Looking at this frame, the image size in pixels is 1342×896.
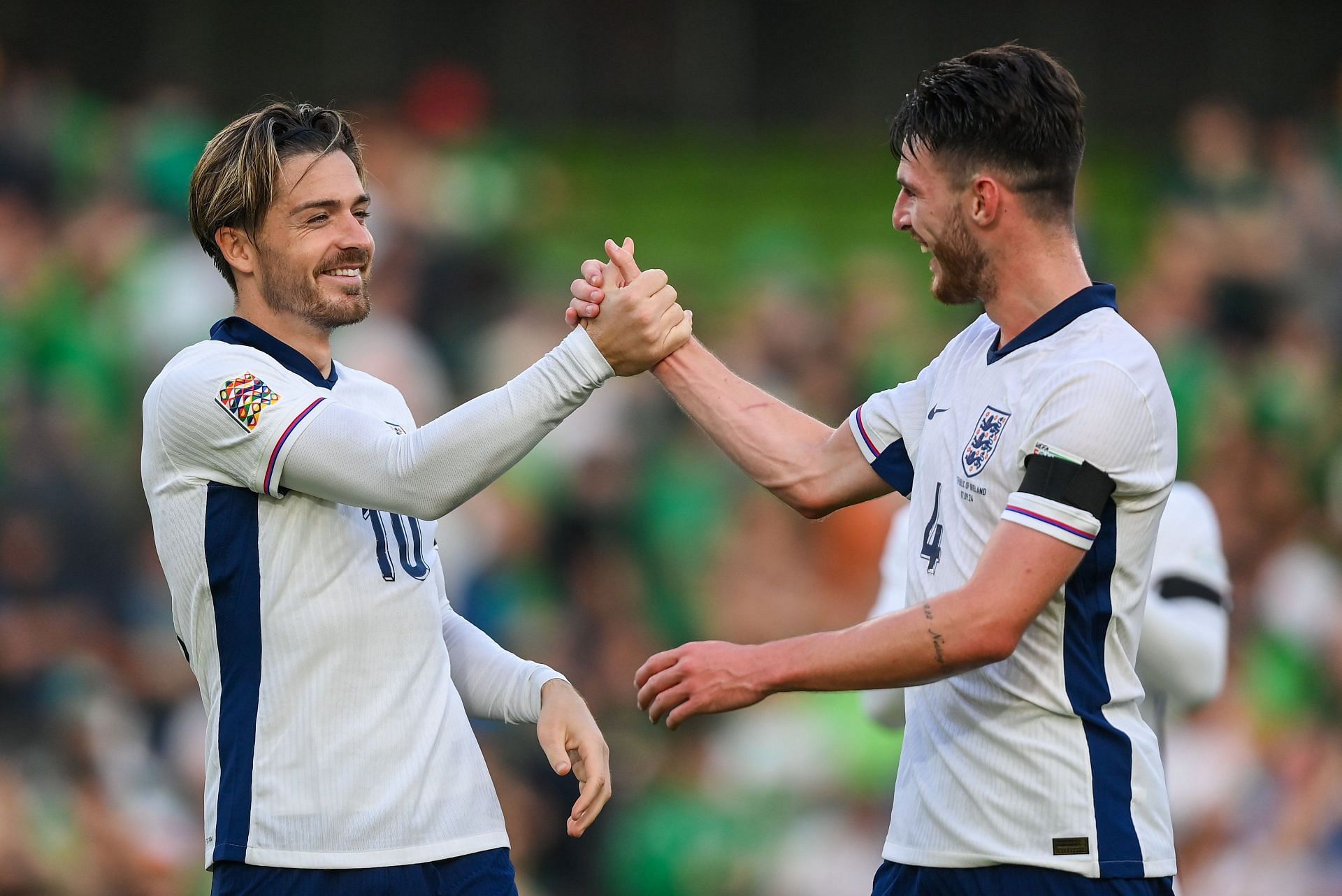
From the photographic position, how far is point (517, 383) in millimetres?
3240

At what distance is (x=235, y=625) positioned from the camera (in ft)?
10.5

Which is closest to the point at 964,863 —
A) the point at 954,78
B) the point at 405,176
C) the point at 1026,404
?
the point at 1026,404

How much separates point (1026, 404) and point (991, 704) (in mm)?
589

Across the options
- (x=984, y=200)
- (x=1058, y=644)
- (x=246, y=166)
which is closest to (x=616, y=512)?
(x=246, y=166)

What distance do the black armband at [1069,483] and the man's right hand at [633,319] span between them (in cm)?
Result: 96

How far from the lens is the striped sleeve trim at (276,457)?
10.3ft

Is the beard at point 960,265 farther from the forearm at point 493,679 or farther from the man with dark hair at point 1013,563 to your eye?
the forearm at point 493,679

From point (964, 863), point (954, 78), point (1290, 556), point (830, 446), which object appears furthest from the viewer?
point (1290, 556)

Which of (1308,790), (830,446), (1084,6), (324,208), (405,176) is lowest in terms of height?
(1308,790)

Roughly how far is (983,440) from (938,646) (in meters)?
0.45

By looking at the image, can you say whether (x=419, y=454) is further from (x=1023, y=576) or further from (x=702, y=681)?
(x=1023, y=576)

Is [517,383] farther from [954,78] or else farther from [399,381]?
[399,381]

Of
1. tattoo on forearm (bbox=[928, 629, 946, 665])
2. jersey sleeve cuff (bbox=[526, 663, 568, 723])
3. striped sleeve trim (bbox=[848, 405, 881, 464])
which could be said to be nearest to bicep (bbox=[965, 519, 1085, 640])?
tattoo on forearm (bbox=[928, 629, 946, 665])

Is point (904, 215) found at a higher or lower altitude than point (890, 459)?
higher
